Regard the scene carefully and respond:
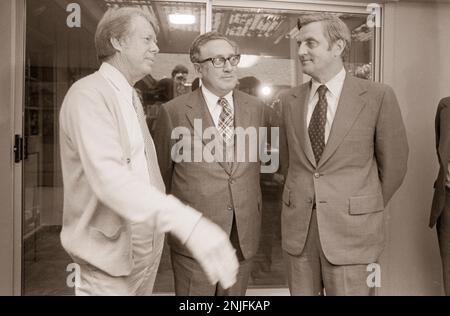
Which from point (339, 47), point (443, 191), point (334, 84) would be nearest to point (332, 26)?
point (339, 47)

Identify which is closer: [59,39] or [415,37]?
[59,39]

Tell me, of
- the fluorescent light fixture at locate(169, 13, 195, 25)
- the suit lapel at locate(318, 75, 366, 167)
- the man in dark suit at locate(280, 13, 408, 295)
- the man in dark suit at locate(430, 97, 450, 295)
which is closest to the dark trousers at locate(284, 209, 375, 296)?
the man in dark suit at locate(280, 13, 408, 295)

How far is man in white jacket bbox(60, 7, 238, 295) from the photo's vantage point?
42.1 inches

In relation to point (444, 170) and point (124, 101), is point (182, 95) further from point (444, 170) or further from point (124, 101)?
point (444, 170)

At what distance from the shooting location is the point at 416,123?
1.86 meters

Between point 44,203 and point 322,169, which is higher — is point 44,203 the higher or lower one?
the lower one

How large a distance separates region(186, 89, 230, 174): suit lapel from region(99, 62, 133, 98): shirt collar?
0.33 metres

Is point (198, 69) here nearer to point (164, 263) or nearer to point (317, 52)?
point (317, 52)

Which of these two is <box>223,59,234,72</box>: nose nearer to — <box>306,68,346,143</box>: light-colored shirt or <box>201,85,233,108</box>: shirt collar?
<box>201,85,233,108</box>: shirt collar

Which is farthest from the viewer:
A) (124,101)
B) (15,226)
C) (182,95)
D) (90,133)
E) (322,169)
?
(15,226)

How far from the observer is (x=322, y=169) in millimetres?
1532

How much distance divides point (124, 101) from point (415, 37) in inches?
48.2

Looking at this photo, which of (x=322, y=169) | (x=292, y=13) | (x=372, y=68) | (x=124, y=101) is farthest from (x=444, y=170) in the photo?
(x=124, y=101)

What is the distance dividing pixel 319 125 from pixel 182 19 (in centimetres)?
69
